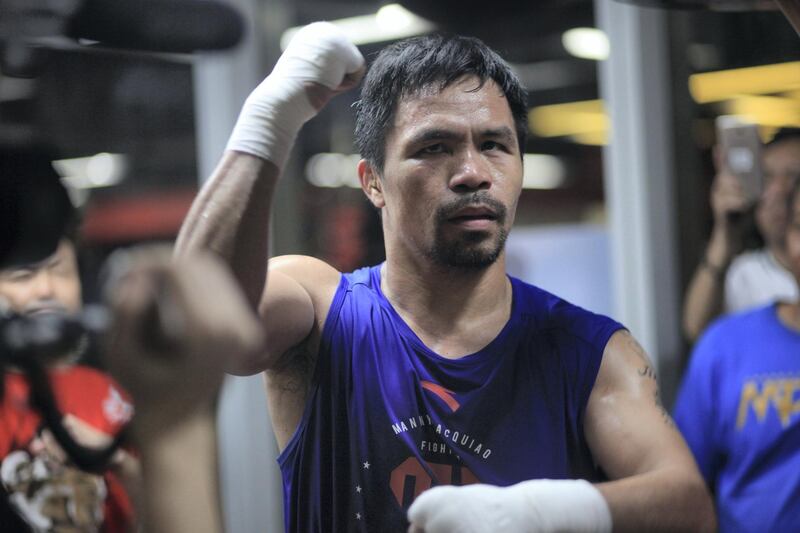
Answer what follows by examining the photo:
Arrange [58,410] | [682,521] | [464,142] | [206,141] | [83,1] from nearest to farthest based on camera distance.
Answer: [58,410] < [682,521] < [464,142] < [83,1] < [206,141]

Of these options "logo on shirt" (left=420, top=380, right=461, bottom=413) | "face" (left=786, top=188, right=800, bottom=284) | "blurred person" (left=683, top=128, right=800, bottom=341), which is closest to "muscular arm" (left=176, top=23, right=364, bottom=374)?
"logo on shirt" (left=420, top=380, right=461, bottom=413)

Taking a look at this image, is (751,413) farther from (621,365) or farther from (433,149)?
(433,149)

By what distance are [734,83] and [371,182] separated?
6.64 ft

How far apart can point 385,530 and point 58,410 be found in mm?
666

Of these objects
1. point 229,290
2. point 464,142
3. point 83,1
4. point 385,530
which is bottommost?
point 385,530

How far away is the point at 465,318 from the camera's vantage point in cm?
172

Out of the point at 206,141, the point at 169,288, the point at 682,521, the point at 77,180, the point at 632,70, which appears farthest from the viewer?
the point at 206,141

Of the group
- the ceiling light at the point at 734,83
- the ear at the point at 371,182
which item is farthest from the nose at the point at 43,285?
the ceiling light at the point at 734,83

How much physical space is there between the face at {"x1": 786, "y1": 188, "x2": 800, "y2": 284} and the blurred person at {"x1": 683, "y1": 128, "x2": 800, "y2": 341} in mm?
94

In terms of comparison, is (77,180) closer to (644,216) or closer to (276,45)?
(276,45)

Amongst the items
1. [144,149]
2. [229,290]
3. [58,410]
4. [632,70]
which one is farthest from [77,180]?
[229,290]

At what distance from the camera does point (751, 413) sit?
253cm

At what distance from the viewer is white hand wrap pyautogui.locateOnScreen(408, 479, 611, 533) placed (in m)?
1.33

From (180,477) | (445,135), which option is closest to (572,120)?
(445,135)
